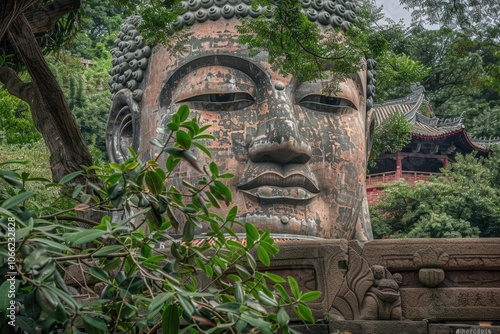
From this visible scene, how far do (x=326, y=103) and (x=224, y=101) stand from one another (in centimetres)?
95

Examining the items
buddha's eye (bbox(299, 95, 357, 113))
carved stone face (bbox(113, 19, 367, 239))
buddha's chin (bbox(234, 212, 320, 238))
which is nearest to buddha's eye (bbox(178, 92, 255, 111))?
carved stone face (bbox(113, 19, 367, 239))

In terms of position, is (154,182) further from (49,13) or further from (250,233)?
(49,13)

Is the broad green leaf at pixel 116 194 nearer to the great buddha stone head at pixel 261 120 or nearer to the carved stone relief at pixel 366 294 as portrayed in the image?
the carved stone relief at pixel 366 294

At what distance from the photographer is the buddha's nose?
717 centimetres

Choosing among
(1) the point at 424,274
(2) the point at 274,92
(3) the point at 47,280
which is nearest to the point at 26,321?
(3) the point at 47,280

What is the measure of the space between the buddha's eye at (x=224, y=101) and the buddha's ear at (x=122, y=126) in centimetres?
80

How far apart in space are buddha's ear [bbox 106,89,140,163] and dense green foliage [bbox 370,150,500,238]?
38.2 feet

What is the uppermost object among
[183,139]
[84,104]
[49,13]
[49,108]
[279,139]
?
[84,104]

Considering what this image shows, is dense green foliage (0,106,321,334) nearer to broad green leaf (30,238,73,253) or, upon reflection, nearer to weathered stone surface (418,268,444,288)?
broad green leaf (30,238,73,253)

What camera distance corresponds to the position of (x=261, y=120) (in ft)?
24.3

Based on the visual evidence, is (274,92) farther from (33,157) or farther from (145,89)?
(33,157)

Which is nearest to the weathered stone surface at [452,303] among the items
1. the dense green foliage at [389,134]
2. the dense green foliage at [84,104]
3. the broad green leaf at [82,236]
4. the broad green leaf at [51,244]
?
the broad green leaf at [82,236]

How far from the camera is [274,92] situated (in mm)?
7484

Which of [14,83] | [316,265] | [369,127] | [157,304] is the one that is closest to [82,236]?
[157,304]
